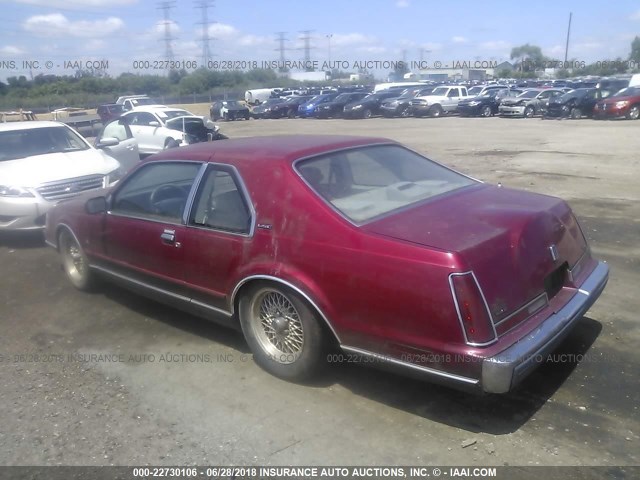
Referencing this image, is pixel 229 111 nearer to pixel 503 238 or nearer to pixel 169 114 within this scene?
pixel 169 114

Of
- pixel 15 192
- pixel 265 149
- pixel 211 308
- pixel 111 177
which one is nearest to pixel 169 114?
pixel 111 177

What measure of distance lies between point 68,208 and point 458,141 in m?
16.1

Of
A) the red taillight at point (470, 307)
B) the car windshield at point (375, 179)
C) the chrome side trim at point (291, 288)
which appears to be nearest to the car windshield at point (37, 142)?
the chrome side trim at point (291, 288)

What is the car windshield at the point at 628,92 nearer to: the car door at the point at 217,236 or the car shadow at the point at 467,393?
the car shadow at the point at 467,393

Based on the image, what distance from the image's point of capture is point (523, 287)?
130 inches

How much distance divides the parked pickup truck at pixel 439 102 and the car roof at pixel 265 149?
31.5 m

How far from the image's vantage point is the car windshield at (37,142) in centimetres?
835

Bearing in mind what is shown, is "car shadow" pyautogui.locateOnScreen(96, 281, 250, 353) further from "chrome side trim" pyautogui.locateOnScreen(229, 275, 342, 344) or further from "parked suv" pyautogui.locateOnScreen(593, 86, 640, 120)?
"parked suv" pyautogui.locateOnScreen(593, 86, 640, 120)

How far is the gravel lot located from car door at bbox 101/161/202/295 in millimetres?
538

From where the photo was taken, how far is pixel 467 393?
142 inches

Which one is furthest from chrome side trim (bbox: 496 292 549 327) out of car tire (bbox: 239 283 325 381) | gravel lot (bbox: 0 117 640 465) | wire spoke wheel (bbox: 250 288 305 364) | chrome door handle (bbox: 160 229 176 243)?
chrome door handle (bbox: 160 229 176 243)

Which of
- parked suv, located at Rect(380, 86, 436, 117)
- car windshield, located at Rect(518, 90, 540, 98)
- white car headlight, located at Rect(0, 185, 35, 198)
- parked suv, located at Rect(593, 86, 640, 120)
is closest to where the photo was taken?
white car headlight, located at Rect(0, 185, 35, 198)

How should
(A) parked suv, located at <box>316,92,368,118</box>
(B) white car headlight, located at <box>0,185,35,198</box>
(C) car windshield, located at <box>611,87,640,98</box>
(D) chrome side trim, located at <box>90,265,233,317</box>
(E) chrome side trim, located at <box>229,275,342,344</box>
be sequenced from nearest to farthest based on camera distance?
(E) chrome side trim, located at <box>229,275,342,344</box> < (D) chrome side trim, located at <box>90,265,233,317</box> < (B) white car headlight, located at <box>0,185,35,198</box> < (C) car windshield, located at <box>611,87,640,98</box> < (A) parked suv, located at <box>316,92,368,118</box>

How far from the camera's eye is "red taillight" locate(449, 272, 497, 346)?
298cm
